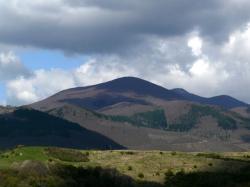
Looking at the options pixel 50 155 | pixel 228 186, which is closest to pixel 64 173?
pixel 228 186

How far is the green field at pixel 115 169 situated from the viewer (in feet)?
203

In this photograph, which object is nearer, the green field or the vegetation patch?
the green field

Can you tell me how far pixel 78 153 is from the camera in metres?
98.3

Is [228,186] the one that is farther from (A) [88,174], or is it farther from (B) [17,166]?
(B) [17,166]

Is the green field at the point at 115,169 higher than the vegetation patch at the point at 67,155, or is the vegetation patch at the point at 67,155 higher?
the vegetation patch at the point at 67,155

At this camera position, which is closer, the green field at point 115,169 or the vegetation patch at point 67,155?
the green field at point 115,169

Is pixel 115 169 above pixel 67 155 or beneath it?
beneath

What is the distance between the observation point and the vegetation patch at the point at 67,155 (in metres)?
91.6

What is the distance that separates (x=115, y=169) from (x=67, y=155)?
2074cm

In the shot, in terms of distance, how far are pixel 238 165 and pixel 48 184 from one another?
142 ft

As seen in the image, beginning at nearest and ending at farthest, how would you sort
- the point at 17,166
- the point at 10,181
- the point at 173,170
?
1. the point at 10,181
2. the point at 17,166
3. the point at 173,170

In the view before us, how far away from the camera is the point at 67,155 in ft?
309

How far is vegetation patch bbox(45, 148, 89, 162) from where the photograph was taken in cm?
9162

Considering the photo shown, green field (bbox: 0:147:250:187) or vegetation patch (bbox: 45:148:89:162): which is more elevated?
vegetation patch (bbox: 45:148:89:162)
